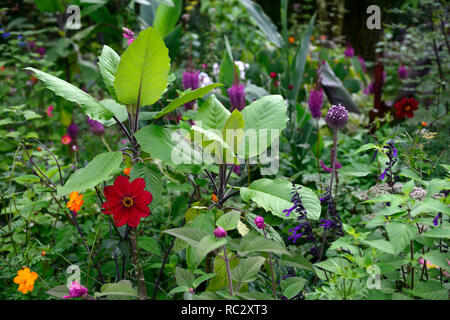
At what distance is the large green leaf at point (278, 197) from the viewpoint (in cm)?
101

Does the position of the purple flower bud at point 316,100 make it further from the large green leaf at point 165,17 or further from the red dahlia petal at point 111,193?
the large green leaf at point 165,17

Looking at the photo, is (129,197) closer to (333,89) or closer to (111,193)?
(111,193)

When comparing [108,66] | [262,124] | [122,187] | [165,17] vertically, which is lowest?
[122,187]

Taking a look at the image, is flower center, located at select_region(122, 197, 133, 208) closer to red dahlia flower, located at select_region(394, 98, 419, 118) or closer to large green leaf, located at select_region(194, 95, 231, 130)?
large green leaf, located at select_region(194, 95, 231, 130)

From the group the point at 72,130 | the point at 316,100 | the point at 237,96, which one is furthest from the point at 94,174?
the point at 72,130

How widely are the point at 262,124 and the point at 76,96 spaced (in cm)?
52

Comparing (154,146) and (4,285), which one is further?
(4,285)

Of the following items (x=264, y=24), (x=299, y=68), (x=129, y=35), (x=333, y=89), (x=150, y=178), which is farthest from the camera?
(x=264, y=24)

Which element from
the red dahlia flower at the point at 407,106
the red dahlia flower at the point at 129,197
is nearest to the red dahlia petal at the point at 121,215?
the red dahlia flower at the point at 129,197

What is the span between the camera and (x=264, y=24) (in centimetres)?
255
